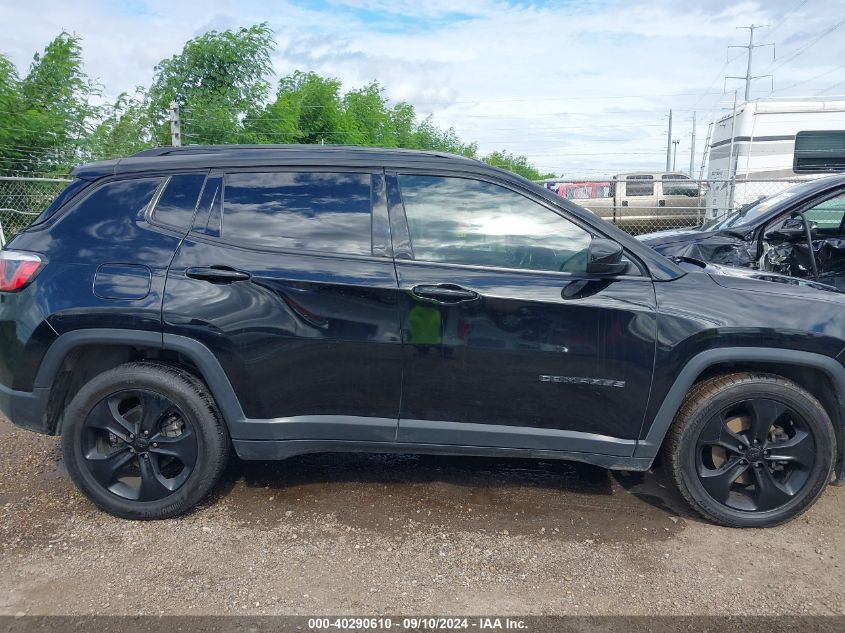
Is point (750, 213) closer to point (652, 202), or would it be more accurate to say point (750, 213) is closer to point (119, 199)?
point (119, 199)

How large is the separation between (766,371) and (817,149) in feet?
39.8

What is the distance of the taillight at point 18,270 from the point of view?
3273 mm

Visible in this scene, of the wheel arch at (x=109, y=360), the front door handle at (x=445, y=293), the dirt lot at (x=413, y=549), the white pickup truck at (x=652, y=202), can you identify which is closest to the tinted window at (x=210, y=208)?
the wheel arch at (x=109, y=360)

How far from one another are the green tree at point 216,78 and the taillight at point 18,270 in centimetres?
1026

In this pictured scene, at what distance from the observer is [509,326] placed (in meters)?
3.14

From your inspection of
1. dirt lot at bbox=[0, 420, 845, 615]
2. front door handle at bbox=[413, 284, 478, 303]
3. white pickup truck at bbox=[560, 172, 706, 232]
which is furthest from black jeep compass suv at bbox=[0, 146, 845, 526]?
white pickup truck at bbox=[560, 172, 706, 232]

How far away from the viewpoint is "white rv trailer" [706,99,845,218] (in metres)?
13.0

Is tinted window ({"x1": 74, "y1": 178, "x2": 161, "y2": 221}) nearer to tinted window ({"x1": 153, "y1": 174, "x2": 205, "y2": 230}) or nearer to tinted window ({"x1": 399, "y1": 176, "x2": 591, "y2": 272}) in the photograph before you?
tinted window ({"x1": 153, "y1": 174, "x2": 205, "y2": 230})

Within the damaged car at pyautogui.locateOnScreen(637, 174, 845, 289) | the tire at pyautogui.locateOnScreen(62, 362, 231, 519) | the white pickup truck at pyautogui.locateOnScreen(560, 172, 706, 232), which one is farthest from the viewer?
the white pickup truck at pyautogui.locateOnScreen(560, 172, 706, 232)

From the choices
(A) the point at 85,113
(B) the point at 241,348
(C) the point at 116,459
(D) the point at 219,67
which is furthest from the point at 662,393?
(D) the point at 219,67

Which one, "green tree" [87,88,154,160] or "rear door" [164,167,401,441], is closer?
"rear door" [164,167,401,441]

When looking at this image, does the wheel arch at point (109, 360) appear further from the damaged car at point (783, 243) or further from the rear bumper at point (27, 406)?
the damaged car at point (783, 243)

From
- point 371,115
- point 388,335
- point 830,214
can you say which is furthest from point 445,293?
point 371,115

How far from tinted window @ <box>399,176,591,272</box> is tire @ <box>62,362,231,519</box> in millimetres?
1372
